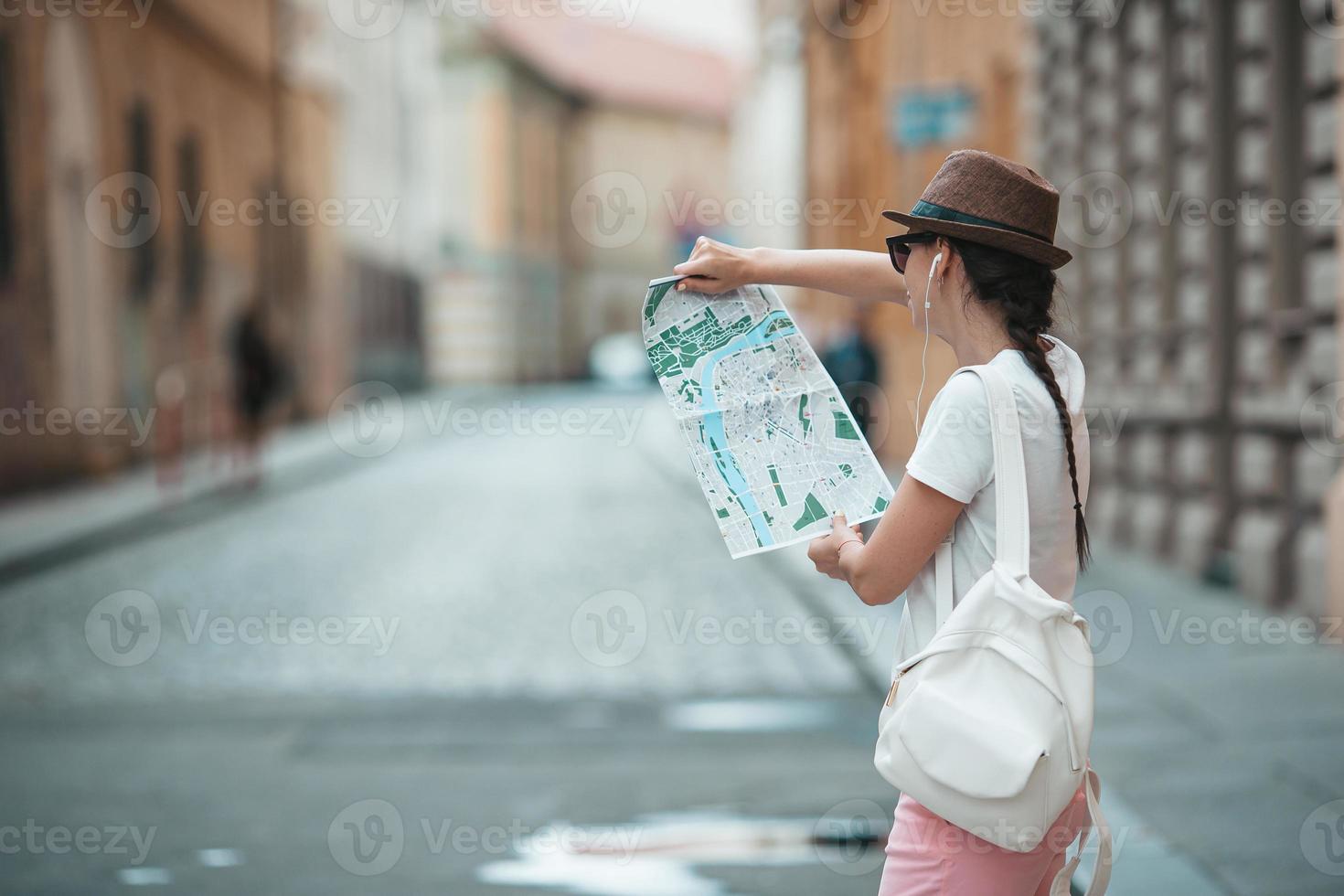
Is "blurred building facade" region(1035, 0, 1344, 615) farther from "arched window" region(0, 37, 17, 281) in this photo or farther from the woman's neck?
"arched window" region(0, 37, 17, 281)


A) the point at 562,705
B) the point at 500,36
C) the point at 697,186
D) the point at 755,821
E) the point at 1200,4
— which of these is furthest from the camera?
the point at 697,186

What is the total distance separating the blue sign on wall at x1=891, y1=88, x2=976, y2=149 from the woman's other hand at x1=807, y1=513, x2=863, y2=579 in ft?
27.3

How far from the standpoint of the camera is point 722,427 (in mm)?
2465

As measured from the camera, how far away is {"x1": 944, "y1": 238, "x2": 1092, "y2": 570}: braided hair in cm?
223

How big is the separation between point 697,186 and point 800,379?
64.2m

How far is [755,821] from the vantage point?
4875 millimetres

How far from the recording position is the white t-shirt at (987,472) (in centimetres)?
215

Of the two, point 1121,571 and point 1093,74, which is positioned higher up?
point 1093,74

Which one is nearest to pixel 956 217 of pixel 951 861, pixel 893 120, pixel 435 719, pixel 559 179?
pixel 951 861

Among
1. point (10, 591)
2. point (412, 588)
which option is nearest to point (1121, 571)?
A: point (412, 588)

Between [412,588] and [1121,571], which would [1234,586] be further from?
[412,588]

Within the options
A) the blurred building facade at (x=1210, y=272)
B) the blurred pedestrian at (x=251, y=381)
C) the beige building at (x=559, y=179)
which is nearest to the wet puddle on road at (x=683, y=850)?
the blurred building facade at (x=1210, y=272)

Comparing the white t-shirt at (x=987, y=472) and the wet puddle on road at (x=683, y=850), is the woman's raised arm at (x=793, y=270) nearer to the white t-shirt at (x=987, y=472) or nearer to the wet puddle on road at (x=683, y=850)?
the white t-shirt at (x=987, y=472)

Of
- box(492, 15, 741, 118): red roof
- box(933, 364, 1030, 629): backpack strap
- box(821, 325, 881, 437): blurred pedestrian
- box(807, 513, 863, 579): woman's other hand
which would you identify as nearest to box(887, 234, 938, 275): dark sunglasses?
box(933, 364, 1030, 629): backpack strap
